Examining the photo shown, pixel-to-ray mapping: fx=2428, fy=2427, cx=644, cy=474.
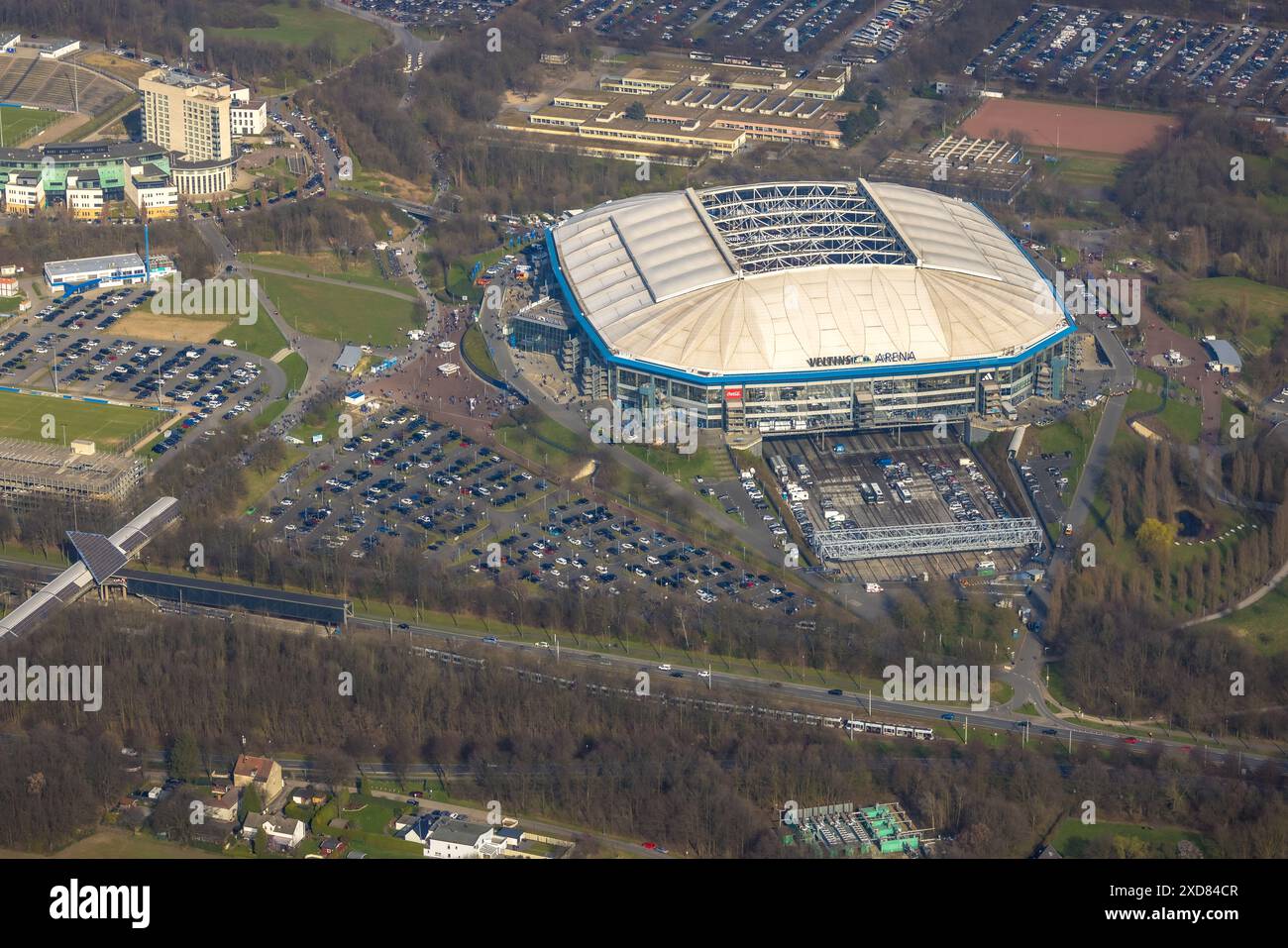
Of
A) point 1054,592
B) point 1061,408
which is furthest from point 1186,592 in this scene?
point 1061,408

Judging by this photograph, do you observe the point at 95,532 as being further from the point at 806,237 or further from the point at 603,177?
the point at 603,177

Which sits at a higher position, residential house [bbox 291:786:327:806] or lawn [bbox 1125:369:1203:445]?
lawn [bbox 1125:369:1203:445]

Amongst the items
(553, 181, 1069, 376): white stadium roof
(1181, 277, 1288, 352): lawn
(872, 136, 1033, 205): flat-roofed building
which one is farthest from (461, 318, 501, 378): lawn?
(1181, 277, 1288, 352): lawn

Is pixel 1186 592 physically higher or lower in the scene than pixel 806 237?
lower

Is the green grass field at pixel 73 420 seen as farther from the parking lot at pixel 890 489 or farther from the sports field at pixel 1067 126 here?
the sports field at pixel 1067 126

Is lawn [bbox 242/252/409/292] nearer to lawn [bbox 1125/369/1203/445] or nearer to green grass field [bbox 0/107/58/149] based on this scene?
green grass field [bbox 0/107/58/149]

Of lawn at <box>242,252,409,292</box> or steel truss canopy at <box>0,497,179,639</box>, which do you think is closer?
steel truss canopy at <box>0,497,179,639</box>
